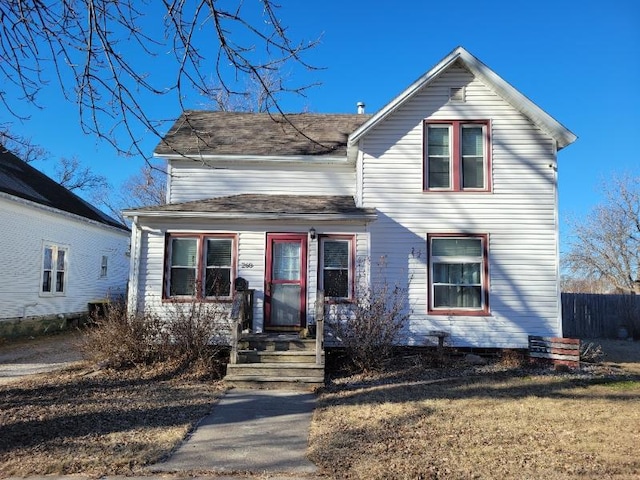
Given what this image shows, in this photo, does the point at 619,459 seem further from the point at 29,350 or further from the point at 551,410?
the point at 29,350

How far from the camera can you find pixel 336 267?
1126 centimetres

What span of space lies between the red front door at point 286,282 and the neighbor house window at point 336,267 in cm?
43

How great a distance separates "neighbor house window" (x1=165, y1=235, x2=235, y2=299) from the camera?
1128 centimetres

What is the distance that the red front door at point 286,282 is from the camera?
1117cm

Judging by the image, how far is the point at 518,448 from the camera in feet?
17.7

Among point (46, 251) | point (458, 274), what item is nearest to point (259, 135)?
point (458, 274)

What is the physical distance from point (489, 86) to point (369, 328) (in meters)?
6.18

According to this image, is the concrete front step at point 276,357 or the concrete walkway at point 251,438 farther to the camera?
the concrete front step at point 276,357

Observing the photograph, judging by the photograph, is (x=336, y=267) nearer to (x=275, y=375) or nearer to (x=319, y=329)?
(x=319, y=329)

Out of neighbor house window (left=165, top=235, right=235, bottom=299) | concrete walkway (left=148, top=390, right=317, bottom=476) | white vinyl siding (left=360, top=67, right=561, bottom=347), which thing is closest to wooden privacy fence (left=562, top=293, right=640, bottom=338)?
white vinyl siding (left=360, top=67, right=561, bottom=347)

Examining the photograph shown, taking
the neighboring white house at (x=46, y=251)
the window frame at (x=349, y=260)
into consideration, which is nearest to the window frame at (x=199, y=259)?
the window frame at (x=349, y=260)

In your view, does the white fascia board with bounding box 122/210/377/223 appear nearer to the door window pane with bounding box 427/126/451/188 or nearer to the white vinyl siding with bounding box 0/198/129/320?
the door window pane with bounding box 427/126/451/188

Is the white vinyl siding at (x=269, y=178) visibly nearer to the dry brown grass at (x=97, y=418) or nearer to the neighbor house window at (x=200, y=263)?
the neighbor house window at (x=200, y=263)

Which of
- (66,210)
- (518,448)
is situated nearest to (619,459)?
(518,448)
